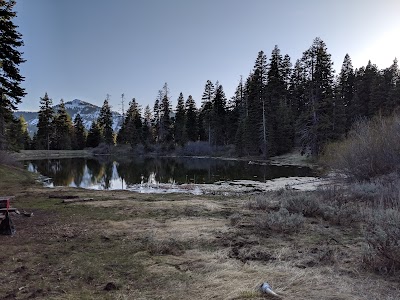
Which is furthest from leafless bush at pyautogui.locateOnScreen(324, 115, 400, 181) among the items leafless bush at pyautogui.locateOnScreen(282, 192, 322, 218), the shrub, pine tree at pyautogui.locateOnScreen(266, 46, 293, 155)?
pine tree at pyautogui.locateOnScreen(266, 46, 293, 155)

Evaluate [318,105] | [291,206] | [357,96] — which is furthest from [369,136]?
[357,96]

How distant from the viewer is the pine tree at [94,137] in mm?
77812

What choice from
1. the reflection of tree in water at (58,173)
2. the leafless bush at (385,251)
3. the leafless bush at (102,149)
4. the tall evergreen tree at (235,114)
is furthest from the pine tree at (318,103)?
the leafless bush at (102,149)

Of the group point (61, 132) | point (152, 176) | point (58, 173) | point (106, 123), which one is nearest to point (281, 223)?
point (152, 176)

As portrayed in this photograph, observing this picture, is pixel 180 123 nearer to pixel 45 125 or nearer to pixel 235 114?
pixel 235 114

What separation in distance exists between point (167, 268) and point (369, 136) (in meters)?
13.6

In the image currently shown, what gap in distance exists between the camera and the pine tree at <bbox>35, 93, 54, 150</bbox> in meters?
67.5

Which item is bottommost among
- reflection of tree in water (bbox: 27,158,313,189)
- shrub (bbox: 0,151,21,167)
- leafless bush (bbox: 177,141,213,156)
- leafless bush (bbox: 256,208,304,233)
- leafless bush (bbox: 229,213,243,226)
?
leafless bush (bbox: 229,213,243,226)

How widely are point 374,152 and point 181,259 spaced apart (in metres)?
12.5

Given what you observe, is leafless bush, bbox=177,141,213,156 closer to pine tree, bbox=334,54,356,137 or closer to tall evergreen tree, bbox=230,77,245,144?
tall evergreen tree, bbox=230,77,245,144

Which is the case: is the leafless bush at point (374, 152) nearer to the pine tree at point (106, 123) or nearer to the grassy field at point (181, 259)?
the grassy field at point (181, 259)

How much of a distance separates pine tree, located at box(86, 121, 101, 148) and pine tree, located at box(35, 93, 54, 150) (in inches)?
374

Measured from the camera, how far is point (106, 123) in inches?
3093

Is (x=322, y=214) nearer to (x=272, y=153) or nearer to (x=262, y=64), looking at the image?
(x=272, y=153)
